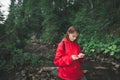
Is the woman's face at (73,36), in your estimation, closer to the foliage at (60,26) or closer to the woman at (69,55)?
the woman at (69,55)

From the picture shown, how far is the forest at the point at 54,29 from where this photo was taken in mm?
11984

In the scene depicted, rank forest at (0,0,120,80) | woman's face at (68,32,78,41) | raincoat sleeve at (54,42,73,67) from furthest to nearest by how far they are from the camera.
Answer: forest at (0,0,120,80) < woman's face at (68,32,78,41) < raincoat sleeve at (54,42,73,67)

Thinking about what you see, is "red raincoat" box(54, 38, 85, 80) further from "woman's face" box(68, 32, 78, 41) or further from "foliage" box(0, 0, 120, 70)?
"foliage" box(0, 0, 120, 70)

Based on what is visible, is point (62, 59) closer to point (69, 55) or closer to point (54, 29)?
point (69, 55)

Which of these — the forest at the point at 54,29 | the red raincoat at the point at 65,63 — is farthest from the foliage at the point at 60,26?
the red raincoat at the point at 65,63

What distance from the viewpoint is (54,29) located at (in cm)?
2014

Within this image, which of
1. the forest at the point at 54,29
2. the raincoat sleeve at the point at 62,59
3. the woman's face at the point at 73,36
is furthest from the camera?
the forest at the point at 54,29

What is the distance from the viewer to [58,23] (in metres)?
20.5

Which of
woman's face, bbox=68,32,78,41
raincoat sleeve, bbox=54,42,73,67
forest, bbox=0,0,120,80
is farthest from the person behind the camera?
forest, bbox=0,0,120,80

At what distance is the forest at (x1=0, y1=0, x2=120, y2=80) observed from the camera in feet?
39.3

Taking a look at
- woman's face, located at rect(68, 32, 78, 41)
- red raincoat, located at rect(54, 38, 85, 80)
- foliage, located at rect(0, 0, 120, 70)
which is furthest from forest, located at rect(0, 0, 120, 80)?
woman's face, located at rect(68, 32, 78, 41)

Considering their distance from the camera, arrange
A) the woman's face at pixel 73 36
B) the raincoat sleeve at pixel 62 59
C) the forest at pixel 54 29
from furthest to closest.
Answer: the forest at pixel 54 29, the woman's face at pixel 73 36, the raincoat sleeve at pixel 62 59

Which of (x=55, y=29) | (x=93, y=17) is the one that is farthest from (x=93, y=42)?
(x=55, y=29)

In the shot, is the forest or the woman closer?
the woman
